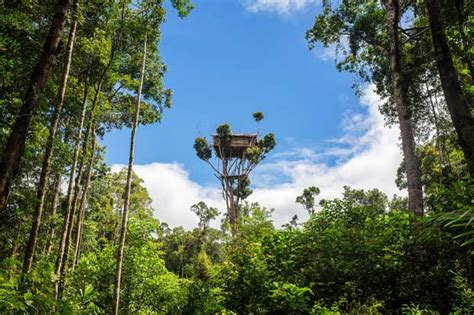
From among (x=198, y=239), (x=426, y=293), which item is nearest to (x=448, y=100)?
(x=426, y=293)

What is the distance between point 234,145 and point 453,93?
→ 30.2 meters

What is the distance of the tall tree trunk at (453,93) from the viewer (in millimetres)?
4234

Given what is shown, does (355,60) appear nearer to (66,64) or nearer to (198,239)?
(66,64)

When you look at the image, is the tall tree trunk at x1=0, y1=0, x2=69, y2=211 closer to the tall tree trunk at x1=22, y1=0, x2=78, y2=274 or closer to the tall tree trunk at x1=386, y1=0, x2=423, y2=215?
the tall tree trunk at x1=22, y1=0, x2=78, y2=274

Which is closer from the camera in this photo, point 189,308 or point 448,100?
point 448,100

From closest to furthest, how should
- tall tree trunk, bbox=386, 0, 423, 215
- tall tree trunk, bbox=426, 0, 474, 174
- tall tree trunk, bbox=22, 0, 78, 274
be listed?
1. tall tree trunk, bbox=426, 0, 474, 174
2. tall tree trunk, bbox=22, 0, 78, 274
3. tall tree trunk, bbox=386, 0, 423, 215

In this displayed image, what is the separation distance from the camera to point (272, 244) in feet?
25.2

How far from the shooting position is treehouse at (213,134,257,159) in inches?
1356

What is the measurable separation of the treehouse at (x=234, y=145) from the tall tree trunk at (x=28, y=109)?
98.0 ft

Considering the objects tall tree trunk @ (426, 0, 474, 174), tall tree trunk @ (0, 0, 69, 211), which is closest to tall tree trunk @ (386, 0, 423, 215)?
tall tree trunk @ (426, 0, 474, 174)

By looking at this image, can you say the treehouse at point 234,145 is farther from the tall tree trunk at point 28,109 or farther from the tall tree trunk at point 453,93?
the tall tree trunk at point 28,109

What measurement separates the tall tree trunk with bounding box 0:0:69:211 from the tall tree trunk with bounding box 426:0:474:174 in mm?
4635

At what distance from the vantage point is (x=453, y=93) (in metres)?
4.42

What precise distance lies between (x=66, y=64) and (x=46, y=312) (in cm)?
605
